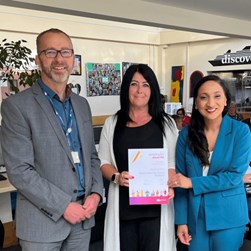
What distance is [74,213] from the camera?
148 cm

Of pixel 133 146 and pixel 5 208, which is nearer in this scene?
pixel 133 146

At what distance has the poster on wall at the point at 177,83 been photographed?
26.2 feet

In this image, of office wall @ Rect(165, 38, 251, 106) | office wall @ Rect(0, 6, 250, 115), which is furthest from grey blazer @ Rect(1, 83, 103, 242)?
office wall @ Rect(165, 38, 251, 106)

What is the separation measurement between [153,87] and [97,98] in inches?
215

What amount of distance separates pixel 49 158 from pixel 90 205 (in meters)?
0.32

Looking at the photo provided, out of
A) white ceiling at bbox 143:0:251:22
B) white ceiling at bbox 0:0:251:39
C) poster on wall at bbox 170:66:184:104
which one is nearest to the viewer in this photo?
white ceiling at bbox 0:0:251:39

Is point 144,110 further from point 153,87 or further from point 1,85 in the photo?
point 1,85

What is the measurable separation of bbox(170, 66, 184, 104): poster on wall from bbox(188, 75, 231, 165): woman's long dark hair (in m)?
6.32

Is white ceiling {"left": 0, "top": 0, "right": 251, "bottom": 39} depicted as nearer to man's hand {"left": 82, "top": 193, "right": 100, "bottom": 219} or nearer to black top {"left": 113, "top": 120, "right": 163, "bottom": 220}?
black top {"left": 113, "top": 120, "right": 163, "bottom": 220}

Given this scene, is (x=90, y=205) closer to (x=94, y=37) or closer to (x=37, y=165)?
(x=37, y=165)

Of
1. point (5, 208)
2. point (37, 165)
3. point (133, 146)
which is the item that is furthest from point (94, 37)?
point (37, 165)

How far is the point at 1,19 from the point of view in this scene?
5551 mm

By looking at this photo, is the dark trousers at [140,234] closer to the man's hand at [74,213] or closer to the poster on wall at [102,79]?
the man's hand at [74,213]

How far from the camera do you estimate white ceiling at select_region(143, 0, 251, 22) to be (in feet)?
9.30
